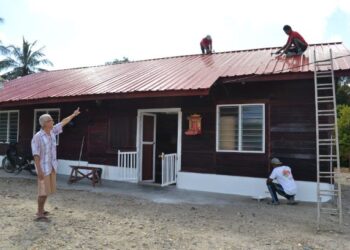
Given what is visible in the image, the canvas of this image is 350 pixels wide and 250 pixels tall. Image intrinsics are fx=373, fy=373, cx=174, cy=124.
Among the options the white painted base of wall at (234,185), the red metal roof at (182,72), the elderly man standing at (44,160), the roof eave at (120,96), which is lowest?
the white painted base of wall at (234,185)

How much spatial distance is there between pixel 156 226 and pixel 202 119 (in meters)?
4.16

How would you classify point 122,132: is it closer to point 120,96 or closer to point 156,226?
point 120,96


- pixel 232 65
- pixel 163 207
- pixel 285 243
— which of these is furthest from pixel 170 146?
pixel 285 243

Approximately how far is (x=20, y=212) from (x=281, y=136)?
5591 mm

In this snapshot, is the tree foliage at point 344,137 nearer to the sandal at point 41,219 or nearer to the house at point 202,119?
the house at point 202,119

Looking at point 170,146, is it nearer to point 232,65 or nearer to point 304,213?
point 232,65

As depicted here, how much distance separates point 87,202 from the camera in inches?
287

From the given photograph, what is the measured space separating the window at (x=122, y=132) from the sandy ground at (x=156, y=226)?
274cm

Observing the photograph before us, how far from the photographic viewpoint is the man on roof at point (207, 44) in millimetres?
13359

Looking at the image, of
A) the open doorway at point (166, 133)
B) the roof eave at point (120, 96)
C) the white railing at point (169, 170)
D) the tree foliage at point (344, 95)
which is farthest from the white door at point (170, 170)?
the tree foliage at point (344, 95)

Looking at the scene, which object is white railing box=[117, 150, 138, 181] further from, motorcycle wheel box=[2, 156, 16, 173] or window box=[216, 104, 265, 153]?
motorcycle wheel box=[2, 156, 16, 173]

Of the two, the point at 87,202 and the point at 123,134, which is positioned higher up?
the point at 123,134

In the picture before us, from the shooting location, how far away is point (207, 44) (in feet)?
44.0

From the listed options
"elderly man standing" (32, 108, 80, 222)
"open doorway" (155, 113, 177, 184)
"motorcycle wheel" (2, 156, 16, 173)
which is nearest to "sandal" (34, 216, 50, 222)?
"elderly man standing" (32, 108, 80, 222)
